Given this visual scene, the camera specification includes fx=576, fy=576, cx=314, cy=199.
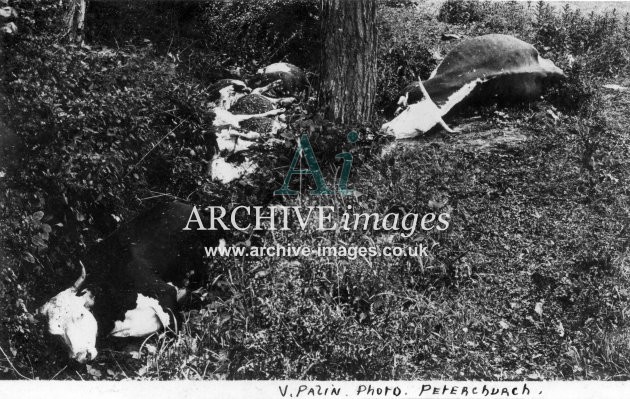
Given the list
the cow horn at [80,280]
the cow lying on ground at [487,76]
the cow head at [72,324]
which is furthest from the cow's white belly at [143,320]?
the cow lying on ground at [487,76]

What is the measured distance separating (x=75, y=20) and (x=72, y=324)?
2.31 m

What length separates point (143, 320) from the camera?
3.92 meters

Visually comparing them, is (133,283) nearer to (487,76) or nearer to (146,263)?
(146,263)

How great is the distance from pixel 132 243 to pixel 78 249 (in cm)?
36

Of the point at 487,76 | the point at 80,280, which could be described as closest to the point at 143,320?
the point at 80,280

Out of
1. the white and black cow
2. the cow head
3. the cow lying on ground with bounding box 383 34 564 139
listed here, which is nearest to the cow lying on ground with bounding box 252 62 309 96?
the cow lying on ground with bounding box 383 34 564 139

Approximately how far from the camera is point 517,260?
4.07 m

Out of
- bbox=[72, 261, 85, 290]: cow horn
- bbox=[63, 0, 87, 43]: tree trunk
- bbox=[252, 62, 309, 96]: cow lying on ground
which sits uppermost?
bbox=[63, 0, 87, 43]: tree trunk

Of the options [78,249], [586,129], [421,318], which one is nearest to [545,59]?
[586,129]

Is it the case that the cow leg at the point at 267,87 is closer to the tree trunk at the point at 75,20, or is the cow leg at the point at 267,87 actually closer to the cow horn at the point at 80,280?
the tree trunk at the point at 75,20

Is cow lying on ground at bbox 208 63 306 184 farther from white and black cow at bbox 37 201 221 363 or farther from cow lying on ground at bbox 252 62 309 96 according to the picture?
white and black cow at bbox 37 201 221 363

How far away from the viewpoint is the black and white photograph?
377 cm

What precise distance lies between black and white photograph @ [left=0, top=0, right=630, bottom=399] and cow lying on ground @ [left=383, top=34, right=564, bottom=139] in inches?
0.7

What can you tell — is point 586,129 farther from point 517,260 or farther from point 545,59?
point 517,260
